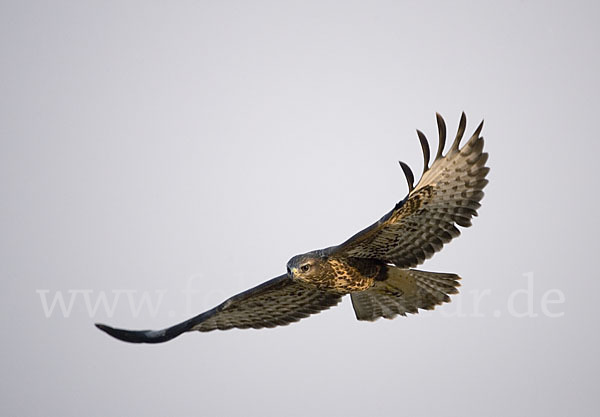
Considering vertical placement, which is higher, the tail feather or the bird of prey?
the bird of prey

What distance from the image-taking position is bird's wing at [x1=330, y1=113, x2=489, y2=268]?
641 cm

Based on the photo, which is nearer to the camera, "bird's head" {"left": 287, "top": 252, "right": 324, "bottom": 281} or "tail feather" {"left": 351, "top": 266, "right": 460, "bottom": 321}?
"bird's head" {"left": 287, "top": 252, "right": 324, "bottom": 281}

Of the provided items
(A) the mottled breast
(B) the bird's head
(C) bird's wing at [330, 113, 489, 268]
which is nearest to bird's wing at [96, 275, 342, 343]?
(A) the mottled breast

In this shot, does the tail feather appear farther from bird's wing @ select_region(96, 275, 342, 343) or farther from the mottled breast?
bird's wing @ select_region(96, 275, 342, 343)

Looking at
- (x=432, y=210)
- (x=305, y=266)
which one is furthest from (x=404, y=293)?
(x=305, y=266)

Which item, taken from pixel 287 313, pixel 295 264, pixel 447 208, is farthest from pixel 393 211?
pixel 287 313

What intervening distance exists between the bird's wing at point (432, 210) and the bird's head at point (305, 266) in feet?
0.59

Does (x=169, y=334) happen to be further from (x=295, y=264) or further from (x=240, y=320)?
(x=295, y=264)

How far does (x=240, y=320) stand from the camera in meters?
8.09

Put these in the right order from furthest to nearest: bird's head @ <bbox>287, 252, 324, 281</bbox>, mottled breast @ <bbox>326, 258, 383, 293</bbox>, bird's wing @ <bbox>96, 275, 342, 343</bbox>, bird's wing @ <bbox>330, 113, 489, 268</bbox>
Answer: bird's wing @ <bbox>96, 275, 342, 343</bbox> → mottled breast @ <bbox>326, 258, 383, 293</bbox> → bird's head @ <bbox>287, 252, 324, 281</bbox> → bird's wing @ <bbox>330, 113, 489, 268</bbox>

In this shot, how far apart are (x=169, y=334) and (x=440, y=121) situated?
3.45 meters

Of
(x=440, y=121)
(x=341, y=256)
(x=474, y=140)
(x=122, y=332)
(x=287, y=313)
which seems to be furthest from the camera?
(x=287, y=313)

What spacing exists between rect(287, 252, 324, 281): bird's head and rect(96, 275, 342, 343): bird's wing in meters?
0.71

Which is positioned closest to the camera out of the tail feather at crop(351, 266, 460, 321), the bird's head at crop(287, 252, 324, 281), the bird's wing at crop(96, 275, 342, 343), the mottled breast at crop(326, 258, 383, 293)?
the bird's head at crop(287, 252, 324, 281)
